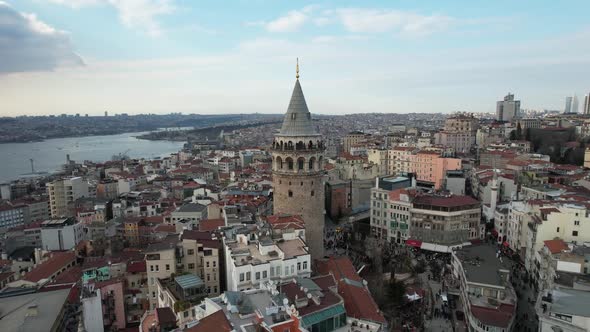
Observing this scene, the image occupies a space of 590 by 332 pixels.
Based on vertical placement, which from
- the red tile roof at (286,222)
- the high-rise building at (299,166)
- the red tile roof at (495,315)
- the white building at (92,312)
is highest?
the high-rise building at (299,166)

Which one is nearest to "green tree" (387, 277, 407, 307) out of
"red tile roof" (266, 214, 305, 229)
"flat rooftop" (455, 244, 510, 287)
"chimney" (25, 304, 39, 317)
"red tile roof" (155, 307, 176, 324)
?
"flat rooftop" (455, 244, 510, 287)

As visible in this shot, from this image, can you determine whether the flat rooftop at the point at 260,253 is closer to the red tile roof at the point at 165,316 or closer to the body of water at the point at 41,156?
the red tile roof at the point at 165,316

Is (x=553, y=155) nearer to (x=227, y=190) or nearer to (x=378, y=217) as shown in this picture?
(x=378, y=217)

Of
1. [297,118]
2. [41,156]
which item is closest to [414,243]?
[297,118]

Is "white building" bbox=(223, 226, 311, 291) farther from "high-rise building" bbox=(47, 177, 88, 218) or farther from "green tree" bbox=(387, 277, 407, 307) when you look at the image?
"high-rise building" bbox=(47, 177, 88, 218)

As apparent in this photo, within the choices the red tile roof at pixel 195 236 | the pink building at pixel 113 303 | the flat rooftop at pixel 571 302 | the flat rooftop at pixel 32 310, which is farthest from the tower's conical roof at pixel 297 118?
the flat rooftop at pixel 32 310
